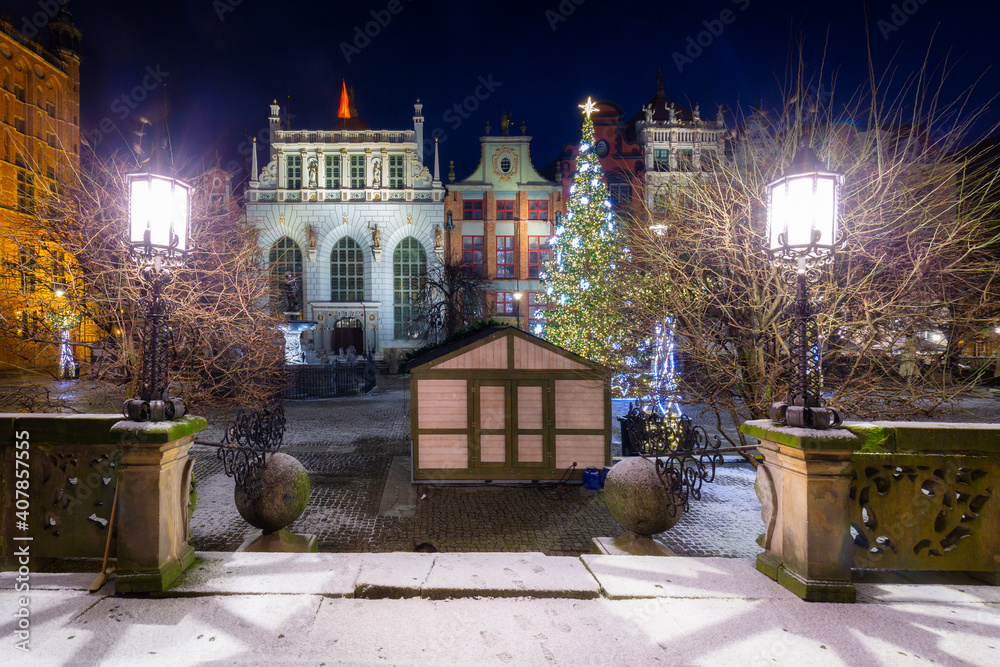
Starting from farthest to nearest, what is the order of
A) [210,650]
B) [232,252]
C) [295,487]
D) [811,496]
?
1. [232,252]
2. [295,487]
3. [811,496]
4. [210,650]

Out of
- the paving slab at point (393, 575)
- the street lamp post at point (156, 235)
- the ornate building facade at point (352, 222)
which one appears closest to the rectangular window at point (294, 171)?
the ornate building facade at point (352, 222)

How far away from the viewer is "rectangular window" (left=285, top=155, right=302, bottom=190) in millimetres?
35750

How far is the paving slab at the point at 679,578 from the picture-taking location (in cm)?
354

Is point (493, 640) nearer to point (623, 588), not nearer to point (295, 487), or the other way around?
point (623, 588)

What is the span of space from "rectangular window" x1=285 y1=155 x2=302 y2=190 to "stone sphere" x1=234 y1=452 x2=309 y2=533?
34.3 meters

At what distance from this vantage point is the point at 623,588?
3.60 metres

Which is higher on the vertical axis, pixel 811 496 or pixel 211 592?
pixel 811 496

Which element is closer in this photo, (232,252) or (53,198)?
(53,198)

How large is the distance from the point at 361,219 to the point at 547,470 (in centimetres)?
3063

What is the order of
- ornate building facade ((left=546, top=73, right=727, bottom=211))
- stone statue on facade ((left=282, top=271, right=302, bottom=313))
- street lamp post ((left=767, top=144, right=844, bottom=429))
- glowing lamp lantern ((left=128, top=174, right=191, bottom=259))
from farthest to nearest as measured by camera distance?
ornate building facade ((left=546, top=73, right=727, bottom=211)) < stone statue on facade ((left=282, top=271, right=302, bottom=313)) < glowing lamp lantern ((left=128, top=174, right=191, bottom=259)) < street lamp post ((left=767, top=144, right=844, bottom=429))

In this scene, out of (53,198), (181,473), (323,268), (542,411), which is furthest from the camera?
(323,268)

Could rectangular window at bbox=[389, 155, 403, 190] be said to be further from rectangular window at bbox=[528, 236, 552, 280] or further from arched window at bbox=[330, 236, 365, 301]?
rectangular window at bbox=[528, 236, 552, 280]

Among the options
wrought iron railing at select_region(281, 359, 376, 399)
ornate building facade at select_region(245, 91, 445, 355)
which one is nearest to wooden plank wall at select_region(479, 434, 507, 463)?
wrought iron railing at select_region(281, 359, 376, 399)

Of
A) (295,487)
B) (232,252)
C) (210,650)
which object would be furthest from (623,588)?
(232,252)
